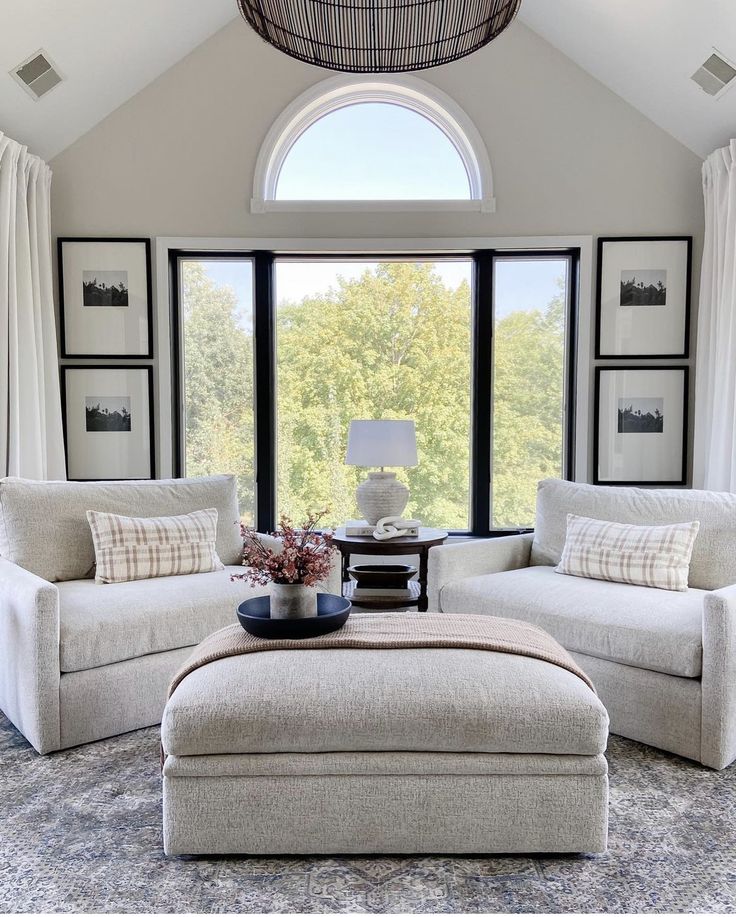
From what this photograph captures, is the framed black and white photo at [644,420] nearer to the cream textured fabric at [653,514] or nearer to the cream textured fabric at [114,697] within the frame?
the cream textured fabric at [653,514]

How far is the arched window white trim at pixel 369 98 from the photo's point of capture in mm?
4250

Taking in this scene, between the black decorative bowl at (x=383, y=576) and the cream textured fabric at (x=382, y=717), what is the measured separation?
1826 millimetres

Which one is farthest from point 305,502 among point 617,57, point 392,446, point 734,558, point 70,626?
point 617,57

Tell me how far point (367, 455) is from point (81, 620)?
165cm

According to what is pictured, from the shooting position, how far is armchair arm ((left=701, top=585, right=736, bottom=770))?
2408 mm

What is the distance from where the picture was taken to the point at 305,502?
4543 mm

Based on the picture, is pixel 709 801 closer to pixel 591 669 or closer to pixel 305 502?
pixel 591 669

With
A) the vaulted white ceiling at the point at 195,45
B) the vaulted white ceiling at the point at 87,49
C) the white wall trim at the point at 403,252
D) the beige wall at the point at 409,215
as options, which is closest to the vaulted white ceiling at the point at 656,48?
the vaulted white ceiling at the point at 195,45

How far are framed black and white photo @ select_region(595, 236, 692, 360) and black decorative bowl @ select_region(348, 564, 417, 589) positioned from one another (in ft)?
5.60

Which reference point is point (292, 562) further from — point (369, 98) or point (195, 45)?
point (195, 45)

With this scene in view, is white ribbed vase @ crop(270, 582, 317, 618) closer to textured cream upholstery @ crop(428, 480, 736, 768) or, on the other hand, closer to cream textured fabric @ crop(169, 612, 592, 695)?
cream textured fabric @ crop(169, 612, 592, 695)

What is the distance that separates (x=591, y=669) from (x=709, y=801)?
62cm

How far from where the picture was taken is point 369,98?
4.36 meters

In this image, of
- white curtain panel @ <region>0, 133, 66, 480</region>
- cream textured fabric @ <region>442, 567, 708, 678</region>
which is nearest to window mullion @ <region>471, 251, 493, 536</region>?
cream textured fabric @ <region>442, 567, 708, 678</region>
